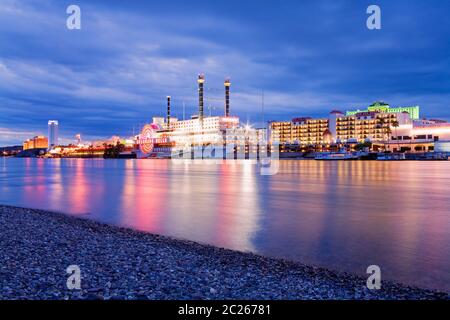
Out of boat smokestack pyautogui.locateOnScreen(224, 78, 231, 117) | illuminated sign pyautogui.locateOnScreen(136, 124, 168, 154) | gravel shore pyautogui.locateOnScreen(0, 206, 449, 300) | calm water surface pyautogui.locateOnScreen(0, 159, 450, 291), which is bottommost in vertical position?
calm water surface pyautogui.locateOnScreen(0, 159, 450, 291)

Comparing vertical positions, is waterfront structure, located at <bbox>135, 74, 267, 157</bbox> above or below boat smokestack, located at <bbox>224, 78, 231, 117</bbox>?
below

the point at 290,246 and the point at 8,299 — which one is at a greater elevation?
the point at 8,299

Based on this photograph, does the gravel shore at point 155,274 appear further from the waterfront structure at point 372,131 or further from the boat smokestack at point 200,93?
the boat smokestack at point 200,93

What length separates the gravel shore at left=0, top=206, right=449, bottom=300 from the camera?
541 centimetres

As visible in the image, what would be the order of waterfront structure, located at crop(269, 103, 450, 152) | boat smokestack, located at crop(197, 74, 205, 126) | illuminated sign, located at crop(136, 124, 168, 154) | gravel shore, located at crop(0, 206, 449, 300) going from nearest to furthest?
1. gravel shore, located at crop(0, 206, 449, 300)
2. waterfront structure, located at crop(269, 103, 450, 152)
3. illuminated sign, located at crop(136, 124, 168, 154)
4. boat smokestack, located at crop(197, 74, 205, 126)

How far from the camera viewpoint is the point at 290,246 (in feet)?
34.0

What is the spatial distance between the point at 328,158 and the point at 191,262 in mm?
113003


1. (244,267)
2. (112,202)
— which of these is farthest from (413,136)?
(244,267)

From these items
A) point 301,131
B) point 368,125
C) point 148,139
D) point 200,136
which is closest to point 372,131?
point 368,125

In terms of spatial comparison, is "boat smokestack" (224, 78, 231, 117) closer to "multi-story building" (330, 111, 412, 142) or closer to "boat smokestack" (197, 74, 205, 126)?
"boat smokestack" (197, 74, 205, 126)

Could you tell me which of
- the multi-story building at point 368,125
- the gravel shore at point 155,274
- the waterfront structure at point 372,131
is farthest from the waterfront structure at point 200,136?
the gravel shore at point 155,274

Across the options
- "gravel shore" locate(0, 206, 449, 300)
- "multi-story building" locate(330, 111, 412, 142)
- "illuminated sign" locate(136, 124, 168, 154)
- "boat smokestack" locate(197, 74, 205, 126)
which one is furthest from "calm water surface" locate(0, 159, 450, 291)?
"boat smokestack" locate(197, 74, 205, 126)
